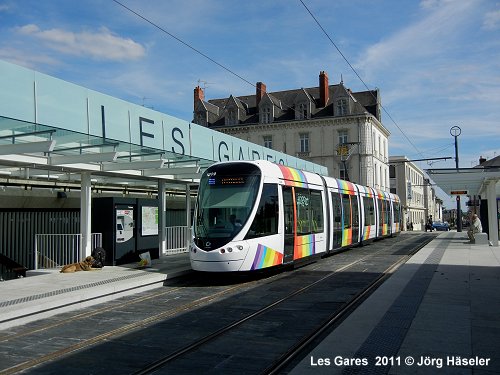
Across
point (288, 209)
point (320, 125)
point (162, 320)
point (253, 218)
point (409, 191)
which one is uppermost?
point (320, 125)

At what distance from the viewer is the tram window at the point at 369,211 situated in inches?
944

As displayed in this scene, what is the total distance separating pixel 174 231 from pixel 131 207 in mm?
4524

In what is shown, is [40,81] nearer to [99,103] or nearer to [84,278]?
[99,103]

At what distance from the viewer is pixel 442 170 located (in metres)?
20.5

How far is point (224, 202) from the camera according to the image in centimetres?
1270

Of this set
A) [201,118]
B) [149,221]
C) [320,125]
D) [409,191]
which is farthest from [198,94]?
[149,221]

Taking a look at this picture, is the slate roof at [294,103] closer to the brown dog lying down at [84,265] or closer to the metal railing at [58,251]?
the metal railing at [58,251]

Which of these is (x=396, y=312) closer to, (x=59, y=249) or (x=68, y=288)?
(x=68, y=288)

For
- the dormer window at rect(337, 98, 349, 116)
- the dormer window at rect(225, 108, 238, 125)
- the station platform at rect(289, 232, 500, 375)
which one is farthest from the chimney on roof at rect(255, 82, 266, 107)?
the station platform at rect(289, 232, 500, 375)

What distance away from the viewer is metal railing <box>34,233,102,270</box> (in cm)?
1561

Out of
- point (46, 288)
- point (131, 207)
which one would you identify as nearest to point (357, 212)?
point (131, 207)

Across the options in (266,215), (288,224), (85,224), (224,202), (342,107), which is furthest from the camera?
(342,107)

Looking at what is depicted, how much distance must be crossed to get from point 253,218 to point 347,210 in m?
8.81

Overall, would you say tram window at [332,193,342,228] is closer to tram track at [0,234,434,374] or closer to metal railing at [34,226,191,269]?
tram track at [0,234,434,374]
